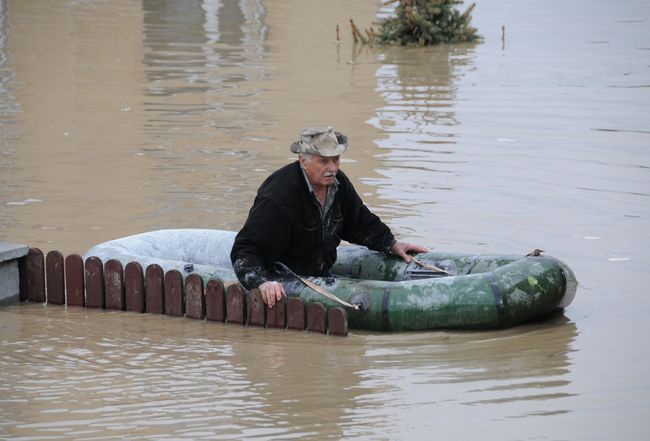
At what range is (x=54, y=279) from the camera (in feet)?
32.5

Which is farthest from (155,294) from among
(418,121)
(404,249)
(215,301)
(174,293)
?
(418,121)

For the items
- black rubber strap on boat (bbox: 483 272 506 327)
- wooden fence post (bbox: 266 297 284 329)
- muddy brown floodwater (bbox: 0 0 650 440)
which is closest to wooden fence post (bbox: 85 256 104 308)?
muddy brown floodwater (bbox: 0 0 650 440)

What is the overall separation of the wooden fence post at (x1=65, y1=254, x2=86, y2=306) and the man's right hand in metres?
1.72

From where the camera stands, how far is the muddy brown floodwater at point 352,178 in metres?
7.34

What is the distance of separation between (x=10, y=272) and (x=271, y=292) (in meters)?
2.35

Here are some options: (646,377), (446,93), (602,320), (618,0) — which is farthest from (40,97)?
(618,0)

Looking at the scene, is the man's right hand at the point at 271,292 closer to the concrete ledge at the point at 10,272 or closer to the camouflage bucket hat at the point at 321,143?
the camouflage bucket hat at the point at 321,143

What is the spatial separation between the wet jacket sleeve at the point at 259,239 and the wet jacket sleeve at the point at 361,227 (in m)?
0.69

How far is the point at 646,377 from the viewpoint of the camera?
784cm

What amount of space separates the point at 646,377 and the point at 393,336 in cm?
190

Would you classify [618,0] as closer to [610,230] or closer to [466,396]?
[610,230]

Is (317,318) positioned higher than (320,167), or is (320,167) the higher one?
(320,167)

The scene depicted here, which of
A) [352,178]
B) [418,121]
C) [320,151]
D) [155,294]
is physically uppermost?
[320,151]

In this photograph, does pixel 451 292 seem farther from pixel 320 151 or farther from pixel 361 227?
pixel 320 151
